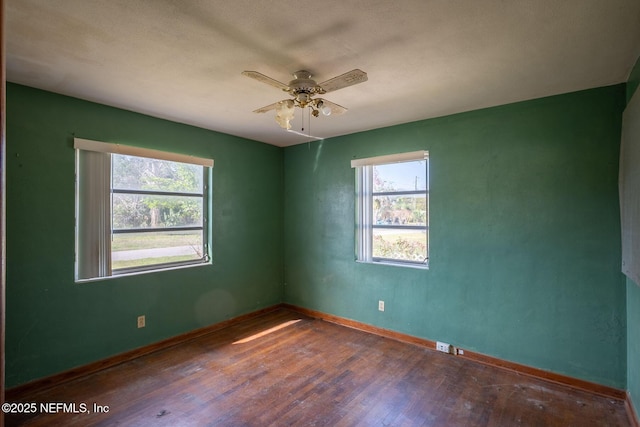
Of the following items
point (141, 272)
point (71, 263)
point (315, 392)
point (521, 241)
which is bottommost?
point (315, 392)

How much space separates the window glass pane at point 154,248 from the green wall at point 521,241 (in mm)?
2084

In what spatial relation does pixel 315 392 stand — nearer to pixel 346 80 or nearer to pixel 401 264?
pixel 401 264

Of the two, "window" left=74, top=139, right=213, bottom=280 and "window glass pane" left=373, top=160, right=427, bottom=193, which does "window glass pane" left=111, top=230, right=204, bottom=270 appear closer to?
"window" left=74, top=139, right=213, bottom=280

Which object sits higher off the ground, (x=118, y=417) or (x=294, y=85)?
(x=294, y=85)

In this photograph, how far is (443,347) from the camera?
3275mm

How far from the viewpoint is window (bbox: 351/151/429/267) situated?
357 centimetres

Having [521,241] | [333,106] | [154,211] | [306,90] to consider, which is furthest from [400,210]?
[154,211]

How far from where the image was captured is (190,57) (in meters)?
2.06

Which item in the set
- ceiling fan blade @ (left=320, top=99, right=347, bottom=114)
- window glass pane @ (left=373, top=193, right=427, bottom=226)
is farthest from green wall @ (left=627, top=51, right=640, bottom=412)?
ceiling fan blade @ (left=320, top=99, right=347, bottom=114)

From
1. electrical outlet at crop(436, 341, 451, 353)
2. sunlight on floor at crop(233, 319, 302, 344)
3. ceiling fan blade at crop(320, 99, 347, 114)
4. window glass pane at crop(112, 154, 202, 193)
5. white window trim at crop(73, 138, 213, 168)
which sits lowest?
sunlight on floor at crop(233, 319, 302, 344)

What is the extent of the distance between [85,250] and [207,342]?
5.08 ft

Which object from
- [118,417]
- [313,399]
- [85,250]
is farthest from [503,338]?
[85,250]

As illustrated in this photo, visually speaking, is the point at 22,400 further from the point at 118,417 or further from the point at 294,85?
the point at 294,85

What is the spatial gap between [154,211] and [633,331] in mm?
4238
